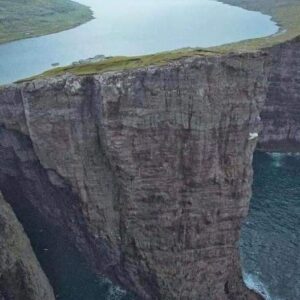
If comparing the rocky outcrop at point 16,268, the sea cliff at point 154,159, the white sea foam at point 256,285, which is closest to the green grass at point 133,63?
the sea cliff at point 154,159

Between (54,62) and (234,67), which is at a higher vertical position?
(234,67)

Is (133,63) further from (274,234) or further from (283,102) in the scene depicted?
(283,102)

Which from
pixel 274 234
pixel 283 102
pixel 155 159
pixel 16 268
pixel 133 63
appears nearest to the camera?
pixel 16 268

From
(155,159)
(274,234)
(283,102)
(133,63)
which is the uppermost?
(133,63)

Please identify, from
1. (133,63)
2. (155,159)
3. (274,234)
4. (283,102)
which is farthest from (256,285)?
(283,102)

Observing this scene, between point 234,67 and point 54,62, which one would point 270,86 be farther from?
point 54,62

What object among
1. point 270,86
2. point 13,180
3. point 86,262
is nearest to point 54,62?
point 270,86

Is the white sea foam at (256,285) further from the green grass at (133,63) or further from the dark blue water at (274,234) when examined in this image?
the green grass at (133,63)
